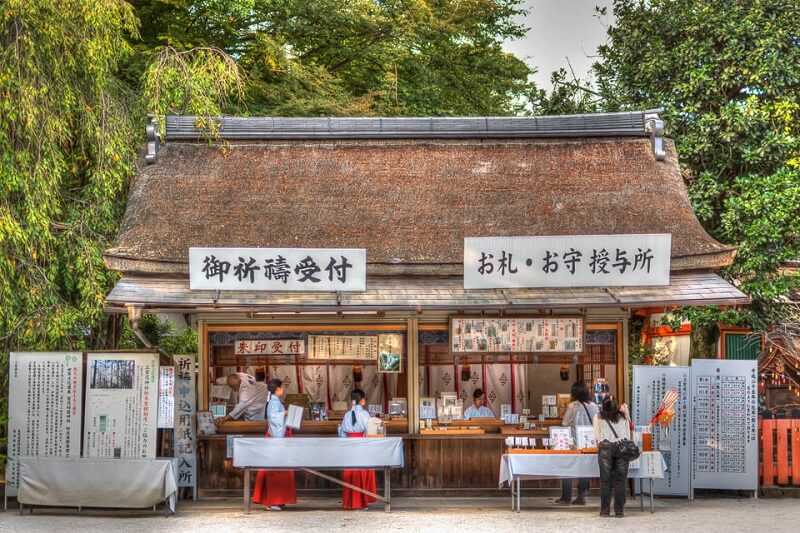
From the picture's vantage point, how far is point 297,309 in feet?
42.3

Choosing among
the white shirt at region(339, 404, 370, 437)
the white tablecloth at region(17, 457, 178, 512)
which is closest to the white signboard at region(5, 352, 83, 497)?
the white tablecloth at region(17, 457, 178, 512)

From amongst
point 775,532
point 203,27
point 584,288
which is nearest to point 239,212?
point 584,288

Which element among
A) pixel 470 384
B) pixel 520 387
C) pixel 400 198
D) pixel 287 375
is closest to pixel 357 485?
pixel 287 375

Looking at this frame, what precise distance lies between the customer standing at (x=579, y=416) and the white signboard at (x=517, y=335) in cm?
75

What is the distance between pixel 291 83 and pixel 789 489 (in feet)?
45.3

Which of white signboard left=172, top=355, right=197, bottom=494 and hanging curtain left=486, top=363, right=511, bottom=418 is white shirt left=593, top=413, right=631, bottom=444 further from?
white signboard left=172, top=355, right=197, bottom=494

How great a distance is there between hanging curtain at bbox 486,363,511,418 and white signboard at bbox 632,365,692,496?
2.28m

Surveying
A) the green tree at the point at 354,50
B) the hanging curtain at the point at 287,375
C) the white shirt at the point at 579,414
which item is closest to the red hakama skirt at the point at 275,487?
the hanging curtain at the point at 287,375

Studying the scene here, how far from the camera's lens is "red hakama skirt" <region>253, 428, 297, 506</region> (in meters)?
13.3

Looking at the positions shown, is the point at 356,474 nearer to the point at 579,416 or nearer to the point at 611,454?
the point at 579,416

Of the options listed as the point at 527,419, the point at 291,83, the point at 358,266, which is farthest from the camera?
the point at 291,83

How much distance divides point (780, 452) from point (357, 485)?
6.11 meters

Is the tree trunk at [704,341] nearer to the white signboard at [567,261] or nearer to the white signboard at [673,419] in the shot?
the white signboard at [673,419]

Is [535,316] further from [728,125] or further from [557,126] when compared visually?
[728,125]
